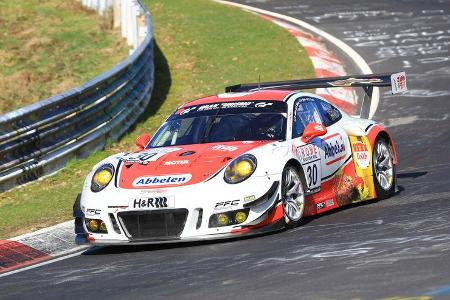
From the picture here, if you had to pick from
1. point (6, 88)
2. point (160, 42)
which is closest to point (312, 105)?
point (6, 88)

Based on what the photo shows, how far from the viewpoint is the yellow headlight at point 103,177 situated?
32.6ft

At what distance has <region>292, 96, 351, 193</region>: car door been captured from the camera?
10.5 m

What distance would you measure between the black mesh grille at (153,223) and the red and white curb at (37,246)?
0.96 metres

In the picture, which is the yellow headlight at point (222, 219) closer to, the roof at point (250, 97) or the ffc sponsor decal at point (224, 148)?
the ffc sponsor decal at point (224, 148)

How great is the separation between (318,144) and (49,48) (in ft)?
41.8

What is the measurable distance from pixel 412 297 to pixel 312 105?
5341mm

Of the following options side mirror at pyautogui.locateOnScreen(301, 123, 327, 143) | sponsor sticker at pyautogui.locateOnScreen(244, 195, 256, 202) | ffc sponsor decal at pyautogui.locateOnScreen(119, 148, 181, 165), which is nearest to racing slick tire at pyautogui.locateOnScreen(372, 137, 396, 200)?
side mirror at pyautogui.locateOnScreen(301, 123, 327, 143)

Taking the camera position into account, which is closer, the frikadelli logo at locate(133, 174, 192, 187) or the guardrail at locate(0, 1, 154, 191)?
the frikadelli logo at locate(133, 174, 192, 187)

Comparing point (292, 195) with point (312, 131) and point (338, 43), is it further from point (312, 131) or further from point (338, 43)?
point (338, 43)

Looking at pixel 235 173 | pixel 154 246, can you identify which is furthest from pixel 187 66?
pixel 235 173

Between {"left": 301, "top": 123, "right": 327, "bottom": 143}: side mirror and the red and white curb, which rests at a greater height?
{"left": 301, "top": 123, "right": 327, "bottom": 143}: side mirror

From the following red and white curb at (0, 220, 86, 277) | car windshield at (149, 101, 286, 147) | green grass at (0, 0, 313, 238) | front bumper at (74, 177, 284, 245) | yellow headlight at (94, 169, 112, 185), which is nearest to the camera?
front bumper at (74, 177, 284, 245)

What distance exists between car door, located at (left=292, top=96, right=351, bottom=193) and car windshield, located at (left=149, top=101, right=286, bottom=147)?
203 millimetres

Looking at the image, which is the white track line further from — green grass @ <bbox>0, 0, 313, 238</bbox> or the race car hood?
the race car hood
